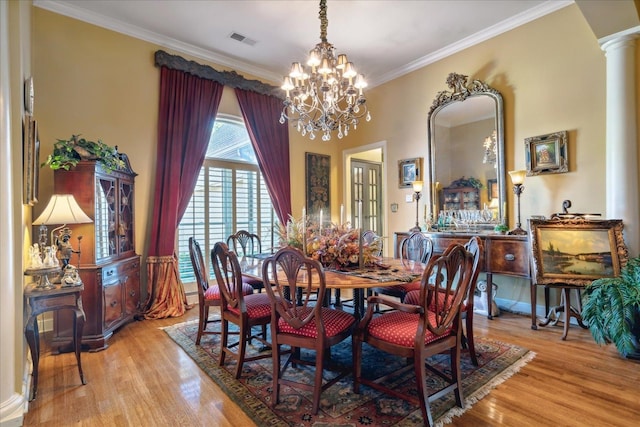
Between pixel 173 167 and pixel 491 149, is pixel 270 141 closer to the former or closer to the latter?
pixel 173 167

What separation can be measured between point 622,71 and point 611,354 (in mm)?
2578

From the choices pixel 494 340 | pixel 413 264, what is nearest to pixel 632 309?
pixel 494 340

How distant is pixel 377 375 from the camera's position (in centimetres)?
240

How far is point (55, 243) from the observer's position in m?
2.78

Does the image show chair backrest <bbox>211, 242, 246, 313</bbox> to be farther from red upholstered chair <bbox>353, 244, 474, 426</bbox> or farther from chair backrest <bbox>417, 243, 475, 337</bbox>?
chair backrest <bbox>417, 243, 475, 337</bbox>

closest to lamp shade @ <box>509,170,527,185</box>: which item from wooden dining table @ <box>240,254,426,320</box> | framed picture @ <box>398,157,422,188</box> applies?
framed picture @ <box>398,157,422,188</box>

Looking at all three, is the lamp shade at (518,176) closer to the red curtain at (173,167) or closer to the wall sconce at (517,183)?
the wall sconce at (517,183)

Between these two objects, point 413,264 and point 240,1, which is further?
point 240,1

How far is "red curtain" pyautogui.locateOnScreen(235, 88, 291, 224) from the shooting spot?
4.93m

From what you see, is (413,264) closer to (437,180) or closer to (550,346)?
(550,346)

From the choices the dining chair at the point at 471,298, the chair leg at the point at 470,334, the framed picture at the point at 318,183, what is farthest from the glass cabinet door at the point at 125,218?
the chair leg at the point at 470,334

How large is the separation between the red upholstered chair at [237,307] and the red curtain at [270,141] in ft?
8.89

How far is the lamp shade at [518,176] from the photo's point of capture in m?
3.60

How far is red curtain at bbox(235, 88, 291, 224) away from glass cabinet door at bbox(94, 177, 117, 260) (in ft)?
7.07
